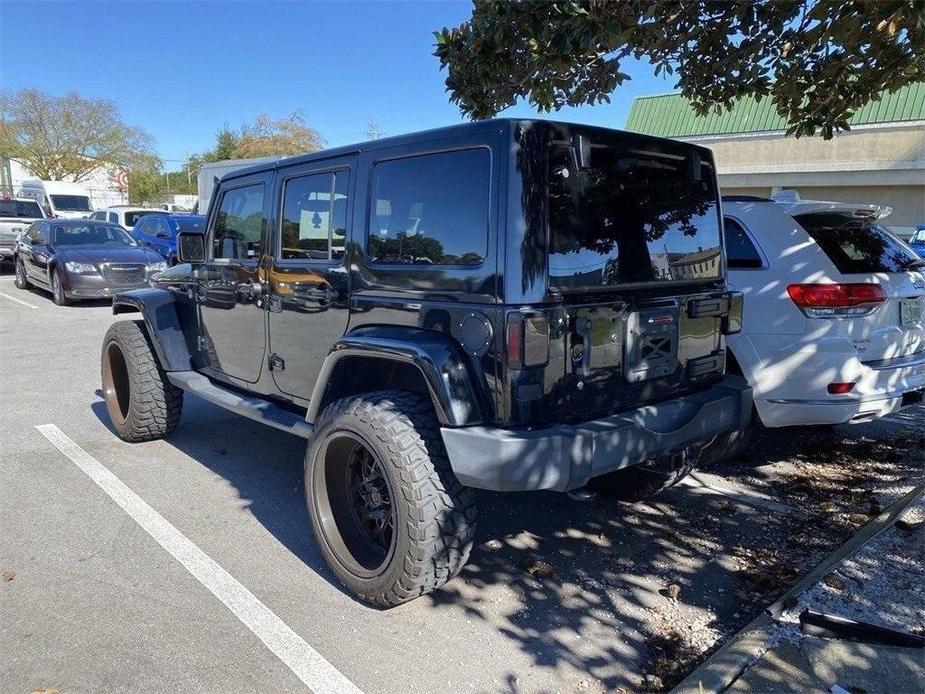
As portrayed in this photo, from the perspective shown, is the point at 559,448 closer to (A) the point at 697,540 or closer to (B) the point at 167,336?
(A) the point at 697,540

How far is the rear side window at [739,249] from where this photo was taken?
15.1 ft

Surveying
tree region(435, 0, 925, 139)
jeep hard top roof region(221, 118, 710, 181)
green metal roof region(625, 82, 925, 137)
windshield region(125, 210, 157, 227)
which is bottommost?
jeep hard top roof region(221, 118, 710, 181)

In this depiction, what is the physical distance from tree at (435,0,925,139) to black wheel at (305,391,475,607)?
222 cm

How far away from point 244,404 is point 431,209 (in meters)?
1.88

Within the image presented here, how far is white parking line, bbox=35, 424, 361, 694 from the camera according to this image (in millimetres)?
2713

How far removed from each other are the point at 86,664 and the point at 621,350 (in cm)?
260

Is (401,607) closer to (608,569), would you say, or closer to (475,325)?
(608,569)

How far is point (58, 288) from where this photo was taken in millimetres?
13164

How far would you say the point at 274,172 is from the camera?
4141 mm

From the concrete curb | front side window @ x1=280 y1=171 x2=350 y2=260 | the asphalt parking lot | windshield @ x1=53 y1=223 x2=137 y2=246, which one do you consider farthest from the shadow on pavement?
windshield @ x1=53 y1=223 x2=137 y2=246

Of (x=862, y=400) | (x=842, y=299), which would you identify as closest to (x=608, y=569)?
(x=862, y=400)

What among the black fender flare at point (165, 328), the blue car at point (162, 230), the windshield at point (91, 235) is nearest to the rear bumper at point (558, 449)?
the black fender flare at point (165, 328)

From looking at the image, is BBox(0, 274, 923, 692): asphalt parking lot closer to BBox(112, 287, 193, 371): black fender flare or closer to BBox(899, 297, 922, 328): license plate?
BBox(112, 287, 193, 371): black fender flare

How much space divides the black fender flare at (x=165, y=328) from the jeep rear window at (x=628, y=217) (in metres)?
3.25
